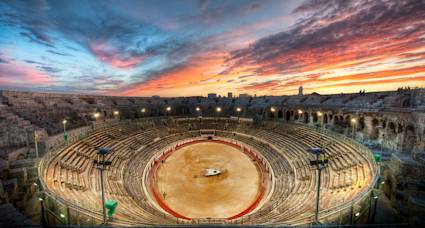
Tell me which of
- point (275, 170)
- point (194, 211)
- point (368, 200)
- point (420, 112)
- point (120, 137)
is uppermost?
point (420, 112)

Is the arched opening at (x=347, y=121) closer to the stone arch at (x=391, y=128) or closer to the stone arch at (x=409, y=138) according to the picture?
the stone arch at (x=391, y=128)

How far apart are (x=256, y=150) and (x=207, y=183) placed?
11109mm

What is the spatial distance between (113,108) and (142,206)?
27629 millimetres

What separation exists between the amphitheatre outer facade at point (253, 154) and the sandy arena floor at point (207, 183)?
1.46 metres

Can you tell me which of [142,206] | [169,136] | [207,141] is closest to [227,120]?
[207,141]

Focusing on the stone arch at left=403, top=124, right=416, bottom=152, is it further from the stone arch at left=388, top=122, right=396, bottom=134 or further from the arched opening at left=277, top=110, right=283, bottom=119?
the arched opening at left=277, top=110, right=283, bottom=119

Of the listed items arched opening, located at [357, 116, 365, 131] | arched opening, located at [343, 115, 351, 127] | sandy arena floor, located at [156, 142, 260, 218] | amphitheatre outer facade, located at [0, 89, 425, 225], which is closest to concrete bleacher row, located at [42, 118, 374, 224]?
amphitheatre outer facade, located at [0, 89, 425, 225]

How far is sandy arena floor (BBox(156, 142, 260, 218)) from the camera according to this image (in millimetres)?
17797

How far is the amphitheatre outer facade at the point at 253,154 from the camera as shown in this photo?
11259 mm

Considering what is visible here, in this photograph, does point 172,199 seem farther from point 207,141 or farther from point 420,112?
point 420,112

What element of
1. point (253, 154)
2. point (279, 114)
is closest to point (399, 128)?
point (253, 154)

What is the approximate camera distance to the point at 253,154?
97.2ft

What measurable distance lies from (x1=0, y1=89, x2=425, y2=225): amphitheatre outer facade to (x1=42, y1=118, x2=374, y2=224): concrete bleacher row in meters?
0.13

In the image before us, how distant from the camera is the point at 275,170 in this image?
22.7m
